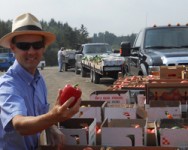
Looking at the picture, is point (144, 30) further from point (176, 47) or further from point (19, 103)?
point (19, 103)

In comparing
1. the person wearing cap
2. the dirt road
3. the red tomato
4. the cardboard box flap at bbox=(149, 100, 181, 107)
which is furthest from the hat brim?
the dirt road

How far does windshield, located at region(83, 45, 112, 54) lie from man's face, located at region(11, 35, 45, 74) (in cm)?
1950

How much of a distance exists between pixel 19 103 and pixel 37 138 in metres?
0.64

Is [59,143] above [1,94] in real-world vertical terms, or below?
below

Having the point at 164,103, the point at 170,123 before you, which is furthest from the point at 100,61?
the point at 170,123

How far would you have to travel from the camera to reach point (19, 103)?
304cm

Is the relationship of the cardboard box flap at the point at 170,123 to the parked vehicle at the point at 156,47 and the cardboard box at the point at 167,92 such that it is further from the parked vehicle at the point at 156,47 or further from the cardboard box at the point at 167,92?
the parked vehicle at the point at 156,47

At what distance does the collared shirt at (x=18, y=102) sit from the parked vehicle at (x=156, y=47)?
639cm

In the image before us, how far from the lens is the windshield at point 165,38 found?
10.4 m

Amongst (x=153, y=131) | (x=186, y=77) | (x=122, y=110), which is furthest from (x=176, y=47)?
(x=153, y=131)

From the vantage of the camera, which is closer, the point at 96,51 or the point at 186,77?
the point at 186,77

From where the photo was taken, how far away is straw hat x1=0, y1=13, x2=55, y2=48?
334 cm

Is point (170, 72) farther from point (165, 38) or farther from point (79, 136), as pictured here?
point (79, 136)

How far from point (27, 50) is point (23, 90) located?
0.30 m
